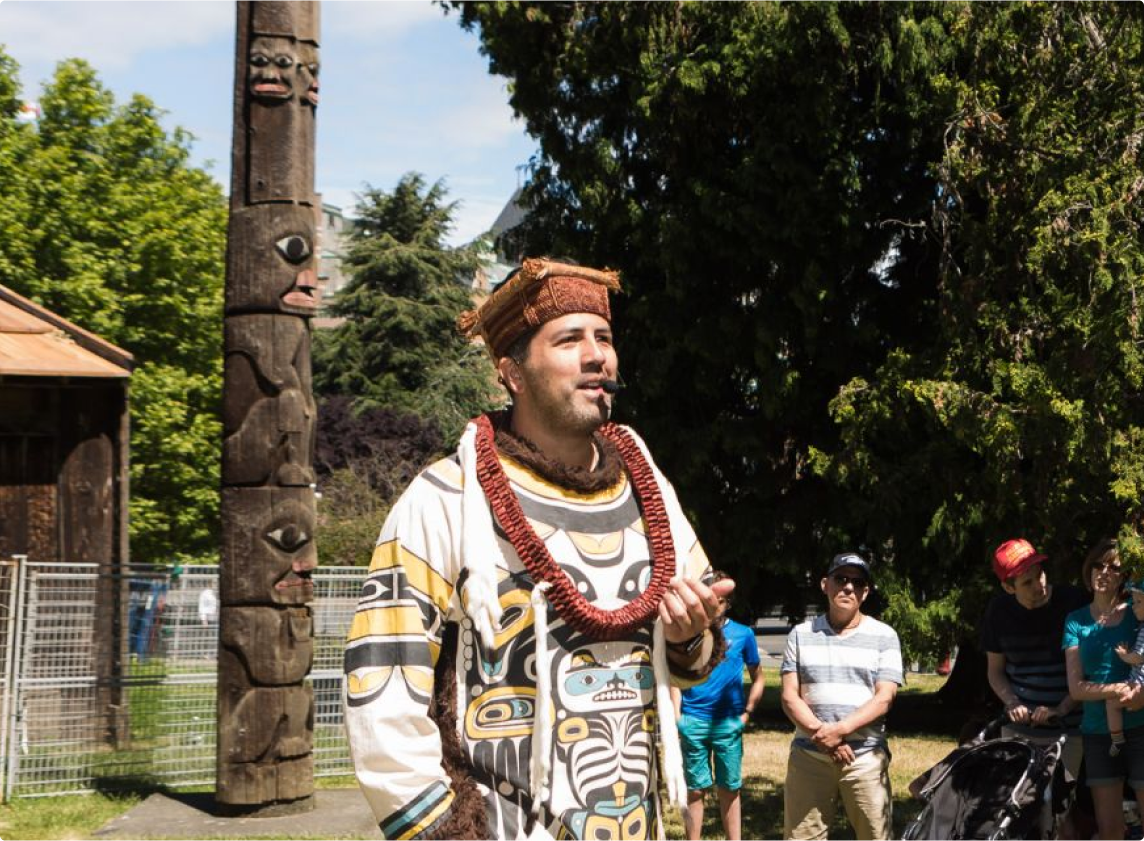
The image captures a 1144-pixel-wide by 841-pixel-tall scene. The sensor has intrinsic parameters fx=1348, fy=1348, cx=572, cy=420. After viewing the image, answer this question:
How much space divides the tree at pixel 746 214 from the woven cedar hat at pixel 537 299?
11720 millimetres

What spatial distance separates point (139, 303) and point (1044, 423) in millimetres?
20521

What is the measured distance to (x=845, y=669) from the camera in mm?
7555

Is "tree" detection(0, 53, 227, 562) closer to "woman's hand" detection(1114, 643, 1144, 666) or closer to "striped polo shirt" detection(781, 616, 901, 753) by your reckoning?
"striped polo shirt" detection(781, 616, 901, 753)

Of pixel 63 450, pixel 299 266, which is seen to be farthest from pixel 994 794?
pixel 63 450

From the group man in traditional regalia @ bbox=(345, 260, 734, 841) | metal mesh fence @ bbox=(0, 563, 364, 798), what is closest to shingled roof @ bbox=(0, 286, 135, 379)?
metal mesh fence @ bbox=(0, 563, 364, 798)

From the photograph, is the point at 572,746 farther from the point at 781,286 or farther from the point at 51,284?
the point at 51,284

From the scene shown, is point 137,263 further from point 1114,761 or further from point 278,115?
point 1114,761

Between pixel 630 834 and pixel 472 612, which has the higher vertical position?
pixel 472 612

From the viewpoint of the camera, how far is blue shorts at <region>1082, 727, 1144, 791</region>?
7355 millimetres

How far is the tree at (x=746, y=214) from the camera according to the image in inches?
612

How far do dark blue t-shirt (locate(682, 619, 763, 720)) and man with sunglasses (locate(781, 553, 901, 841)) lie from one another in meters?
1.11

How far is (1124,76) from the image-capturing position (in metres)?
8.27

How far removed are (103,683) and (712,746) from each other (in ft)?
17.9

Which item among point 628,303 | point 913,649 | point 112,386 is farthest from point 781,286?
point 112,386
